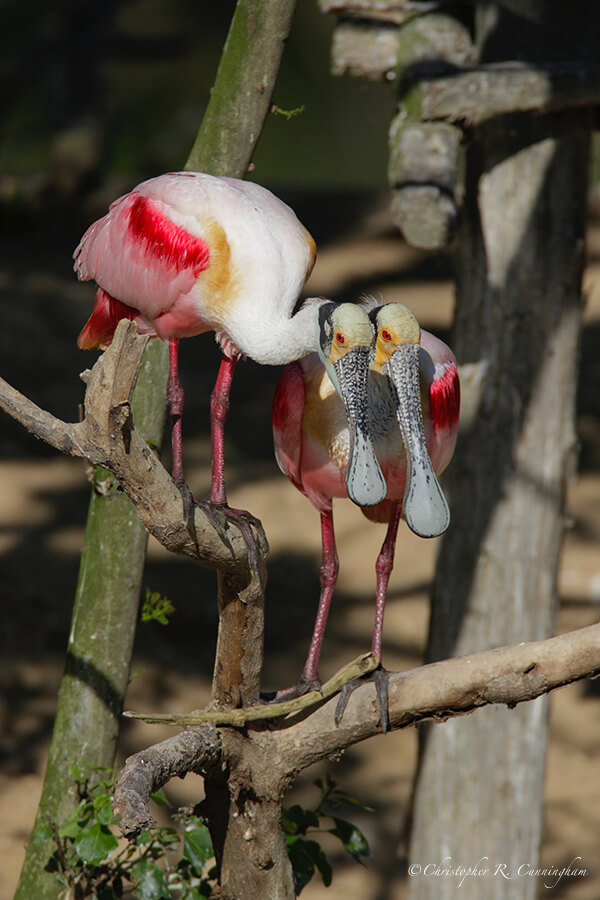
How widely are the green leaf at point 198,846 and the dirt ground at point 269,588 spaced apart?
5.87 ft

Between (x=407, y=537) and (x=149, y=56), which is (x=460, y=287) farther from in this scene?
(x=149, y=56)

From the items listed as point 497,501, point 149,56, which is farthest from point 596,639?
point 149,56

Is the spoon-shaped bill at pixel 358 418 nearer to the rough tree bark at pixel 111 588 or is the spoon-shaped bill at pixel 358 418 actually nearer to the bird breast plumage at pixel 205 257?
the bird breast plumage at pixel 205 257

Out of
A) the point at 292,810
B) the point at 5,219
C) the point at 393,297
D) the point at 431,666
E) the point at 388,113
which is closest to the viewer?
the point at 431,666

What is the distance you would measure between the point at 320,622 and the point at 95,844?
0.83 metres

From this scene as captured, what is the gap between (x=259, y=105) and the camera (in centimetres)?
339

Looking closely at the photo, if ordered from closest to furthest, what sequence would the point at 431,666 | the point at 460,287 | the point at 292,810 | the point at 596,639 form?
the point at 596,639
the point at 431,666
the point at 292,810
the point at 460,287

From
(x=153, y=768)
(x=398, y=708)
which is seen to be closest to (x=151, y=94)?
(x=398, y=708)

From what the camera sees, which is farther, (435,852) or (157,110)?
(157,110)

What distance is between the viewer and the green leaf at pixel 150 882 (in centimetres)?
311

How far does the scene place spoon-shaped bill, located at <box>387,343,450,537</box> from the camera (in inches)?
99.5

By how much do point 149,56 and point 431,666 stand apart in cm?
1240

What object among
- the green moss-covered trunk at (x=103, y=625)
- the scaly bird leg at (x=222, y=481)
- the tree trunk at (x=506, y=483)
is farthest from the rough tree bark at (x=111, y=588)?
the tree trunk at (x=506, y=483)

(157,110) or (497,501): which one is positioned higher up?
(157,110)
